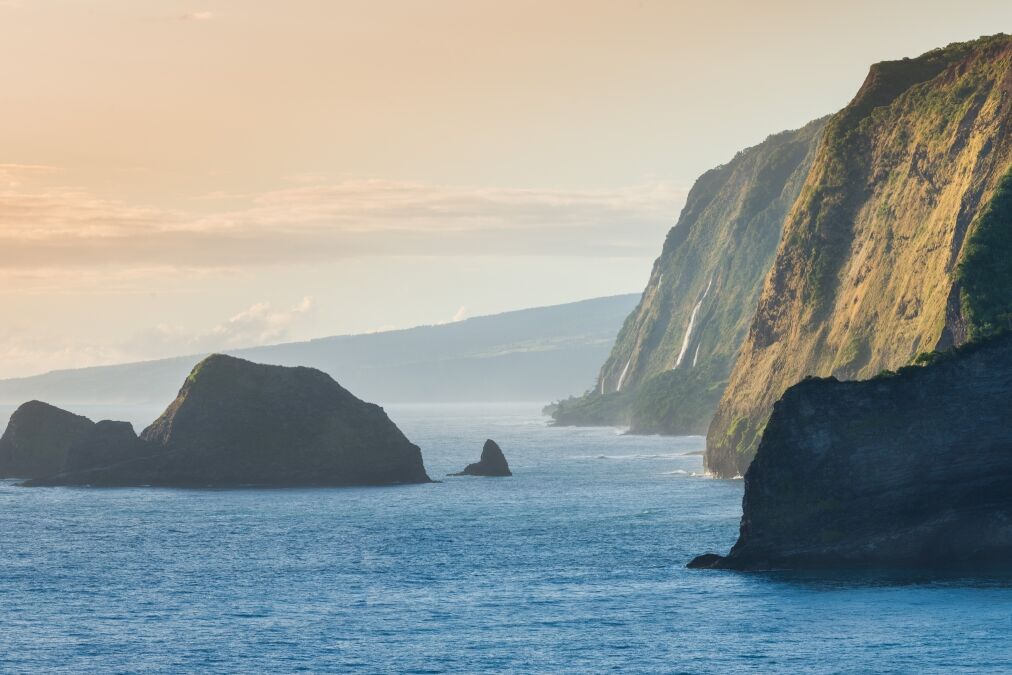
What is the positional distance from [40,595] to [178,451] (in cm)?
7185

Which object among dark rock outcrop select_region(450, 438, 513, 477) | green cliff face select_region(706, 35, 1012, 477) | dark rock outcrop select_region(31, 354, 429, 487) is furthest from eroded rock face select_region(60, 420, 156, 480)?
green cliff face select_region(706, 35, 1012, 477)

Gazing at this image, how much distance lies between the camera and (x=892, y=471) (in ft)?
292

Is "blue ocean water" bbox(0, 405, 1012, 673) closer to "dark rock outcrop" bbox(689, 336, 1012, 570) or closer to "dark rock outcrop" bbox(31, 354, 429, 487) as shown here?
"dark rock outcrop" bbox(689, 336, 1012, 570)

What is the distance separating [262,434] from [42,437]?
39.1 m

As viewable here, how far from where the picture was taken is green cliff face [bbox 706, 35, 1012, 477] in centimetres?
14075

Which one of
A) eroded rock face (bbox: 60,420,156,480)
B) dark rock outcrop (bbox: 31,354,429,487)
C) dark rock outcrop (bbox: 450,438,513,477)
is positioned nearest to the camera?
dark rock outcrop (bbox: 31,354,429,487)

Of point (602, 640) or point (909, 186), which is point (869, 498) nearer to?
point (602, 640)

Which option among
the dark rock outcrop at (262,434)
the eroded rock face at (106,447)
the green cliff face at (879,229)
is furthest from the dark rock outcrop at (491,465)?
the eroded rock face at (106,447)

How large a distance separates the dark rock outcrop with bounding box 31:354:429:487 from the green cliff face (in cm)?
3979

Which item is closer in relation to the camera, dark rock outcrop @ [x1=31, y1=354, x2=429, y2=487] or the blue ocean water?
the blue ocean water

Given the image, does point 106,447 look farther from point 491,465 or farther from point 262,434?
point 491,465

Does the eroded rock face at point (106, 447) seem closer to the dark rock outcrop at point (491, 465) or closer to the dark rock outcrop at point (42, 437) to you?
the dark rock outcrop at point (42, 437)

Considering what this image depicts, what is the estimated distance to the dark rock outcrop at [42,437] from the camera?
184 meters

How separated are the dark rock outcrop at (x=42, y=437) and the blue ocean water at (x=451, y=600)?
165 feet
